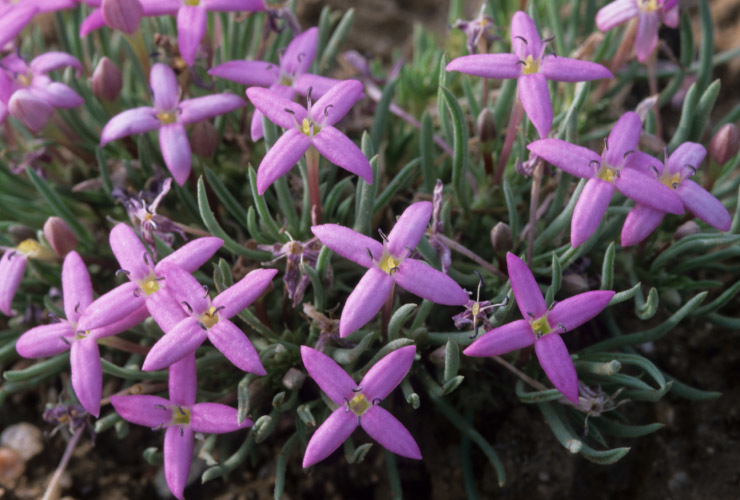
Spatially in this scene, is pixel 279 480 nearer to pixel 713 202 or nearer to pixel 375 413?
pixel 375 413

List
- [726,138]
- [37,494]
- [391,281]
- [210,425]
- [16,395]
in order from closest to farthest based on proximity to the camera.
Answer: [391,281] → [210,425] → [726,138] → [37,494] → [16,395]

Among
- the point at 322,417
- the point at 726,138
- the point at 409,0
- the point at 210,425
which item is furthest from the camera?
the point at 409,0

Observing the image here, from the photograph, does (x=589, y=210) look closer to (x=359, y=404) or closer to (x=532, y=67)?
(x=532, y=67)

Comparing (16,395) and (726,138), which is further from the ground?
(726,138)

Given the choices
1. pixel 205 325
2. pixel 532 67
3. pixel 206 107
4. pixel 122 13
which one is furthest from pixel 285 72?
pixel 205 325

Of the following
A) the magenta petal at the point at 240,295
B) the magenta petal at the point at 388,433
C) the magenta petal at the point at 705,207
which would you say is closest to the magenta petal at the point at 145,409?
the magenta petal at the point at 240,295

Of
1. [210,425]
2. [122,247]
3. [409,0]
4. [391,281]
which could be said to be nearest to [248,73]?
[122,247]

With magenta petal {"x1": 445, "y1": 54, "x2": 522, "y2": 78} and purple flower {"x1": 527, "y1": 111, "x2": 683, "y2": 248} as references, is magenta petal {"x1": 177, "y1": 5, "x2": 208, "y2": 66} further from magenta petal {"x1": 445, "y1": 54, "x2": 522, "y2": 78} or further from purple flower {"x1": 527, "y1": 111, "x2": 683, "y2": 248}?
purple flower {"x1": 527, "y1": 111, "x2": 683, "y2": 248}
